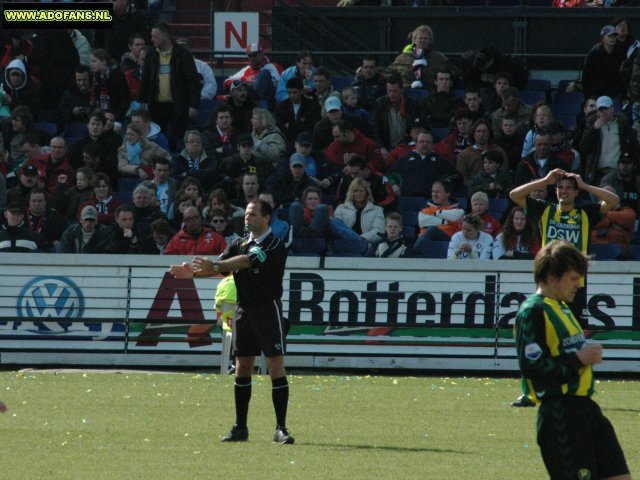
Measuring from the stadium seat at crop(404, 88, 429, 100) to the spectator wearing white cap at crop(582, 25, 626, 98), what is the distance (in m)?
2.60

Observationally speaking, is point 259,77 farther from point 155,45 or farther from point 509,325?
point 509,325

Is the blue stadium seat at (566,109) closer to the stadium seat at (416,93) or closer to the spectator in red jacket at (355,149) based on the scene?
the stadium seat at (416,93)

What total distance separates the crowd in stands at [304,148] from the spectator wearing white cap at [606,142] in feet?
0.09

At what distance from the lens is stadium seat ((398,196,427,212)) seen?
19.8m

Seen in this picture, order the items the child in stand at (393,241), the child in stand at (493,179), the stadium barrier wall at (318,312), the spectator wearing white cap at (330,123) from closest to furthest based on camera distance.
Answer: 1. the stadium barrier wall at (318,312)
2. the child in stand at (393,241)
3. the child in stand at (493,179)
4. the spectator wearing white cap at (330,123)

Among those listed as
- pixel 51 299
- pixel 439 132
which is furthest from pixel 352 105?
pixel 51 299

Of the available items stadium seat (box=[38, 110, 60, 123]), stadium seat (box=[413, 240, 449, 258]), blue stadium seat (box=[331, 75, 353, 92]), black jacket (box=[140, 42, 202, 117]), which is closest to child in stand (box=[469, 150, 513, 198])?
stadium seat (box=[413, 240, 449, 258])

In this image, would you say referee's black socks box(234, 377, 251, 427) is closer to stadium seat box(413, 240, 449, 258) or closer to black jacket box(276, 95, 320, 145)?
stadium seat box(413, 240, 449, 258)

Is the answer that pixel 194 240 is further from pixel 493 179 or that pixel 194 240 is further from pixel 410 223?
pixel 493 179

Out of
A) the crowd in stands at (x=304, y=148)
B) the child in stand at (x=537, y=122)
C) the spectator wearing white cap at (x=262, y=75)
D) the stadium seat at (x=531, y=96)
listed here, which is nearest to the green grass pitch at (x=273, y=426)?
the crowd in stands at (x=304, y=148)

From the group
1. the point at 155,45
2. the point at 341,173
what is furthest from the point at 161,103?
the point at 341,173

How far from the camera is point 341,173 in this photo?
20.3 meters

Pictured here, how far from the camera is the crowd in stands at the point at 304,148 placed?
61.5 feet

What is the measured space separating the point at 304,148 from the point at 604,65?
5292 mm
